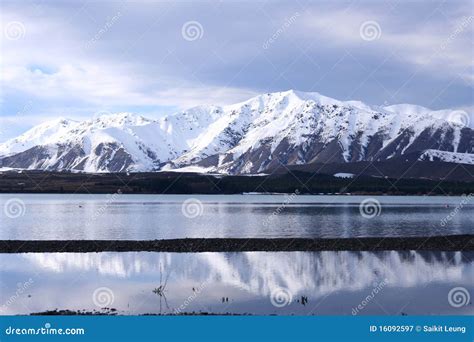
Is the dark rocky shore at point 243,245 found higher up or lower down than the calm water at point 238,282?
higher up

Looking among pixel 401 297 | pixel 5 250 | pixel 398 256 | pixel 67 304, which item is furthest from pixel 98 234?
pixel 401 297

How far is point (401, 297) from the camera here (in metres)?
33.1

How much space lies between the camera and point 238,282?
123 ft

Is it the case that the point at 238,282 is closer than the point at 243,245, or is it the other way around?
the point at 238,282

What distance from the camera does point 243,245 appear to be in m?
54.7

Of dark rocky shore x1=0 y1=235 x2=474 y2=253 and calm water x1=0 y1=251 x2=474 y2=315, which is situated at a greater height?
dark rocky shore x1=0 y1=235 x2=474 y2=253

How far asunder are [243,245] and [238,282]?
17.3 m

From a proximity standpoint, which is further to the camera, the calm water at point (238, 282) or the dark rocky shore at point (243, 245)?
the dark rocky shore at point (243, 245)

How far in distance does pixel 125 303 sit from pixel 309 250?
2306cm

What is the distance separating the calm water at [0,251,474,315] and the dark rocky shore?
2.56 m

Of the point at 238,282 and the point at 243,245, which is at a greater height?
the point at 243,245

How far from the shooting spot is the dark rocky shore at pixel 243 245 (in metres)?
52.8

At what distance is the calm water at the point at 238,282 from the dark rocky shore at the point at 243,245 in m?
2.56

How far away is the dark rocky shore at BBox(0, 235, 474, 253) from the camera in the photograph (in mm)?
52812
